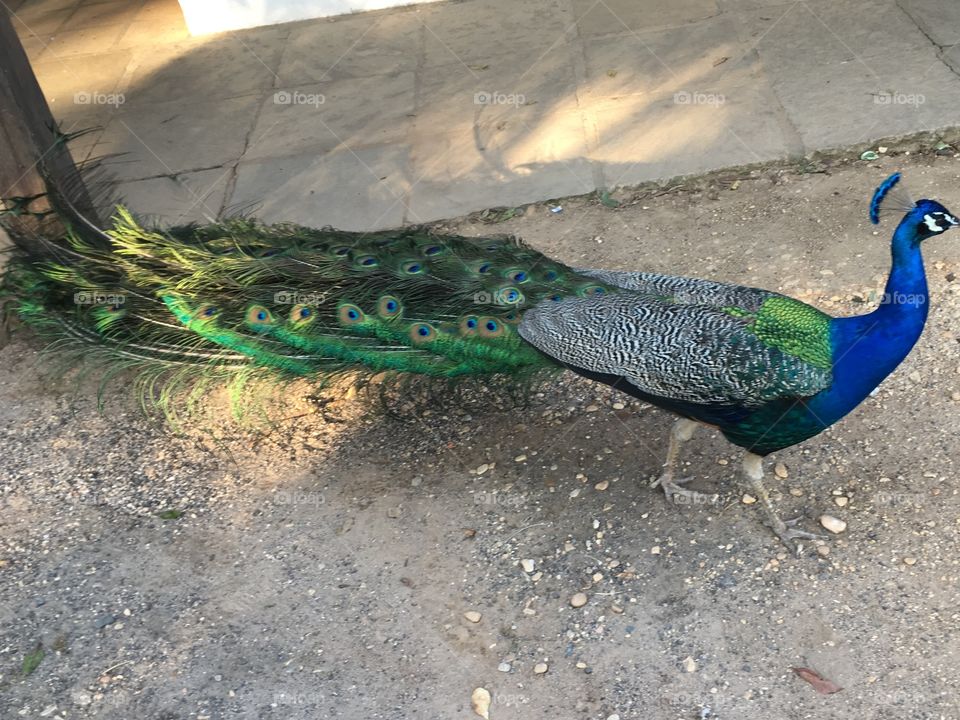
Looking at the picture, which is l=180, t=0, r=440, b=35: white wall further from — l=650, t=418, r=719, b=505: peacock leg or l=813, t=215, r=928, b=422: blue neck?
l=813, t=215, r=928, b=422: blue neck

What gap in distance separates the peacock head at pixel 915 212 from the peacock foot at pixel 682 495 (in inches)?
52.4

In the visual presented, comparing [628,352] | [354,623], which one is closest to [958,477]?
[628,352]

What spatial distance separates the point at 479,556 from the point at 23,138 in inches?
128

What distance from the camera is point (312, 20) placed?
7812mm

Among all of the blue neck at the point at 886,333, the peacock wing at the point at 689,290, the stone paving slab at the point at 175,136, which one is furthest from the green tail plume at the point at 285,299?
the stone paving slab at the point at 175,136

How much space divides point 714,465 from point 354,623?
1.64m

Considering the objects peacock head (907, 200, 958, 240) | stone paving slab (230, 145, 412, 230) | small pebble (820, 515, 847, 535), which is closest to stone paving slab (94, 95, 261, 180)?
stone paving slab (230, 145, 412, 230)

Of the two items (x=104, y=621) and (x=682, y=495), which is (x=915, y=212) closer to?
(x=682, y=495)

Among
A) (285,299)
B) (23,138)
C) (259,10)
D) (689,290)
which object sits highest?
(23,138)

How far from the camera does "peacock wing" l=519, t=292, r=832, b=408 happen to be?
3.12 meters

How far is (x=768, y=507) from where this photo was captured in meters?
3.57

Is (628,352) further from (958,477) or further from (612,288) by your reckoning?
(958,477)

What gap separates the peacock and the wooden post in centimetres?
45

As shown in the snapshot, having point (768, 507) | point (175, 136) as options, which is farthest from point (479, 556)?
point (175, 136)
